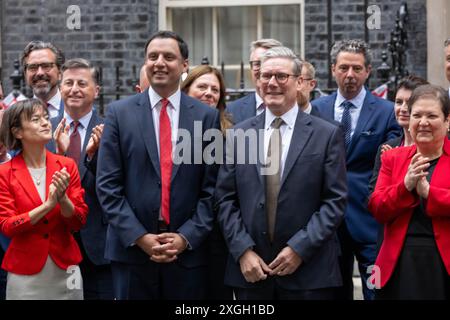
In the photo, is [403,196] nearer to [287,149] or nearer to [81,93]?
[287,149]

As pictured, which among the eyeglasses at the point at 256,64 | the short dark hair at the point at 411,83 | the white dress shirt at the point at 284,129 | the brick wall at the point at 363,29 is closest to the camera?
the white dress shirt at the point at 284,129

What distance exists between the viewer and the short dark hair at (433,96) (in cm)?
592

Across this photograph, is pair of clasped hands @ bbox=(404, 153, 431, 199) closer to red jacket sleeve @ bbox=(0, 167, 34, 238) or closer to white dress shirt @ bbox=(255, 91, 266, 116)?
white dress shirt @ bbox=(255, 91, 266, 116)

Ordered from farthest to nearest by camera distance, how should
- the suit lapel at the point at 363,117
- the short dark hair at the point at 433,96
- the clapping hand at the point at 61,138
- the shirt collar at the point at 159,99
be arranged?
the suit lapel at the point at 363,117 → the clapping hand at the point at 61,138 → the shirt collar at the point at 159,99 → the short dark hair at the point at 433,96

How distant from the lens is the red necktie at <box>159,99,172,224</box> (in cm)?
610

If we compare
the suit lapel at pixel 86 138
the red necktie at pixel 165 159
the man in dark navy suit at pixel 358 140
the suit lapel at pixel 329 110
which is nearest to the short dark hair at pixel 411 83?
the man in dark navy suit at pixel 358 140

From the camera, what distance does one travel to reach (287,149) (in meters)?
6.05

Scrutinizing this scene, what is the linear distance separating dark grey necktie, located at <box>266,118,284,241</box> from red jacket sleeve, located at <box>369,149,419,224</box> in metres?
0.58

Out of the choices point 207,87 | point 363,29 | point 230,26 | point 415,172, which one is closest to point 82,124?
point 207,87

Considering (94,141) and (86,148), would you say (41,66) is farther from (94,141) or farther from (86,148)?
(94,141)

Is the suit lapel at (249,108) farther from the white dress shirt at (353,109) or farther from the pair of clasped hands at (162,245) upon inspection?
the pair of clasped hands at (162,245)

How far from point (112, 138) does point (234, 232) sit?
0.97 metres

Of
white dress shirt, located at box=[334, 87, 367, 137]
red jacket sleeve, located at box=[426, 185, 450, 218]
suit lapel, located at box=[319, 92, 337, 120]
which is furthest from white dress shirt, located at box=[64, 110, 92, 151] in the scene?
red jacket sleeve, located at box=[426, 185, 450, 218]

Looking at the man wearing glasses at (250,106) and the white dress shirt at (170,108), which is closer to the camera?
the white dress shirt at (170,108)
